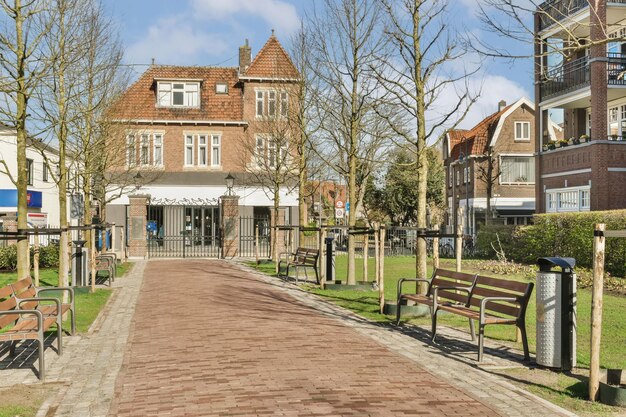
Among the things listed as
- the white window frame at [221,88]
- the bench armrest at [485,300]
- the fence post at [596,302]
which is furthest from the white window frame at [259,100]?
the fence post at [596,302]

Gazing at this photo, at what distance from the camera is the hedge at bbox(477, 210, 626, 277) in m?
20.2

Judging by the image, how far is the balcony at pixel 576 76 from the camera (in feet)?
93.8

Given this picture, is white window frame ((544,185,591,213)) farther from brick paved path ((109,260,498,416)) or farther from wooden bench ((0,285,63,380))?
wooden bench ((0,285,63,380))

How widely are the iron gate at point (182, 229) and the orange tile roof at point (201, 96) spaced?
221 inches

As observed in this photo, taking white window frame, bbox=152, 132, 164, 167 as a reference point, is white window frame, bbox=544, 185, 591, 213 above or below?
below

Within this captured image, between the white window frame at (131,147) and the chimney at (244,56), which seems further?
the chimney at (244,56)

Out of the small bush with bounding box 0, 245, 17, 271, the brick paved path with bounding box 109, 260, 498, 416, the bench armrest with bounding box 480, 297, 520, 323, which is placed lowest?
the brick paved path with bounding box 109, 260, 498, 416

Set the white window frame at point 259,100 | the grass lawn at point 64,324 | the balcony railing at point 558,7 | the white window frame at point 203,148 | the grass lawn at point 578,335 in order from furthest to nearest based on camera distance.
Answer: the white window frame at point 203,148, the white window frame at point 259,100, the balcony railing at point 558,7, the grass lawn at point 578,335, the grass lawn at point 64,324

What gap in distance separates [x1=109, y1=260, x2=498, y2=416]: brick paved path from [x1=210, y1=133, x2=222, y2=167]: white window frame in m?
27.8

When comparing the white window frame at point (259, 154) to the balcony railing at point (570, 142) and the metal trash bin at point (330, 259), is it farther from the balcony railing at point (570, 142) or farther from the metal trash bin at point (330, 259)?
the balcony railing at point (570, 142)

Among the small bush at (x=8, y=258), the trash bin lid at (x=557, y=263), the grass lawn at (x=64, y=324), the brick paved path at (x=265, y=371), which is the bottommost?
the grass lawn at (x=64, y=324)

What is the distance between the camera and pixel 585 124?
3312 centimetres

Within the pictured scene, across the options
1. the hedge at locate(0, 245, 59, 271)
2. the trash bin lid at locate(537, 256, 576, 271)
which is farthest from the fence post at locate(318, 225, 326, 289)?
the hedge at locate(0, 245, 59, 271)

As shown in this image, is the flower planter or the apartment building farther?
the apartment building
